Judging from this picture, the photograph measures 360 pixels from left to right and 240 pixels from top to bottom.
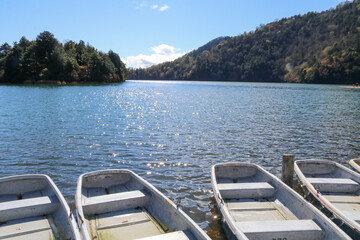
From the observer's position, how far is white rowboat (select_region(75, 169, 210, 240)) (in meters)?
6.24

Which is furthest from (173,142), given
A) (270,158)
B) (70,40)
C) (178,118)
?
(70,40)

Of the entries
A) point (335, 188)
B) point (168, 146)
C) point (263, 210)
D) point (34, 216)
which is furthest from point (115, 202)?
point (168, 146)

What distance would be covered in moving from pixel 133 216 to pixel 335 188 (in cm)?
707

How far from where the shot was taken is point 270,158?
1600cm

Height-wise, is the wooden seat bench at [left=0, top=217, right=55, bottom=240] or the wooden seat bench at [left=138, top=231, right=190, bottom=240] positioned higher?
the wooden seat bench at [left=138, top=231, right=190, bottom=240]

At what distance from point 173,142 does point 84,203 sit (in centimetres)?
1180

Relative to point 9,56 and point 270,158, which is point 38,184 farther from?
point 9,56

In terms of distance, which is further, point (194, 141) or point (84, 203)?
point (194, 141)

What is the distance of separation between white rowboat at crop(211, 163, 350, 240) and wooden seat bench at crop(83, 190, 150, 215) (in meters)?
2.29

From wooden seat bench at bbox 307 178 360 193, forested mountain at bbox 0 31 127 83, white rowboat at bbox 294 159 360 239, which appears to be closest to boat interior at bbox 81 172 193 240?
white rowboat at bbox 294 159 360 239

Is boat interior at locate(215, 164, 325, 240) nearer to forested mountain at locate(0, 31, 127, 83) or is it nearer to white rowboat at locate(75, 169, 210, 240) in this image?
white rowboat at locate(75, 169, 210, 240)

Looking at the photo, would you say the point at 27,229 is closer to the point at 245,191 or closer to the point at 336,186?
the point at 245,191

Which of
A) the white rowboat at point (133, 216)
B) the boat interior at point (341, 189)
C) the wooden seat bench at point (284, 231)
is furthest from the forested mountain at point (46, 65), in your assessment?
the wooden seat bench at point (284, 231)

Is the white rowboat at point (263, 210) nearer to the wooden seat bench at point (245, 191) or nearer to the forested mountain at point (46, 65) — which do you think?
the wooden seat bench at point (245, 191)
